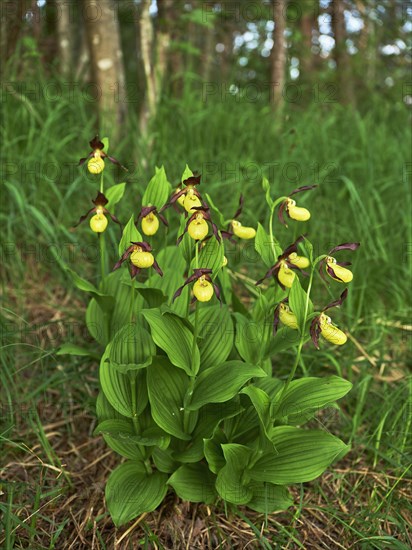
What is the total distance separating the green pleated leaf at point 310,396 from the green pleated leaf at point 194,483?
324 millimetres

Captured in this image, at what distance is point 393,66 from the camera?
766 cm

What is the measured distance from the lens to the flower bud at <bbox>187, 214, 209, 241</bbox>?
1.18m

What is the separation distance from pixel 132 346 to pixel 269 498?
1.89ft

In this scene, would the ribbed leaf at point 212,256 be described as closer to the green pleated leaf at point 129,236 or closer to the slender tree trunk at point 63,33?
the green pleated leaf at point 129,236

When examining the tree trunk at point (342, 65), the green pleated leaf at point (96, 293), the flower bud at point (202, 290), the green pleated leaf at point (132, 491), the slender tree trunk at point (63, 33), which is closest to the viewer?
the flower bud at point (202, 290)

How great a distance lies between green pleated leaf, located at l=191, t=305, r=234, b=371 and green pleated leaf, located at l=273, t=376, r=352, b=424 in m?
0.22

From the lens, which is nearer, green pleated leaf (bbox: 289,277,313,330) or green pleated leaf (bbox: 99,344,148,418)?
green pleated leaf (bbox: 289,277,313,330)

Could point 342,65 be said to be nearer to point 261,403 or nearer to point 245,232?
point 245,232

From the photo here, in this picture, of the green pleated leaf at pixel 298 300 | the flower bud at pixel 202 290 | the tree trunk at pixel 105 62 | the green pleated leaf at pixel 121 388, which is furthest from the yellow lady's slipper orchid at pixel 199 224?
the tree trunk at pixel 105 62

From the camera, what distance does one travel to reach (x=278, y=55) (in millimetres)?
3873

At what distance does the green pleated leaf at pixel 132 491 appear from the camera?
54.5 inches

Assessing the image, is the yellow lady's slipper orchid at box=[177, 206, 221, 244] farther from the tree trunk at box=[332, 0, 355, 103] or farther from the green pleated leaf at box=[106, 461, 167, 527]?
the tree trunk at box=[332, 0, 355, 103]

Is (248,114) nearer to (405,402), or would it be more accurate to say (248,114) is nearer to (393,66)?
(405,402)

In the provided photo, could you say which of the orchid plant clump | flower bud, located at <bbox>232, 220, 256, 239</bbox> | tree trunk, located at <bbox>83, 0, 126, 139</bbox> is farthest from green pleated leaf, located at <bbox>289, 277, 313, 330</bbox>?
tree trunk, located at <bbox>83, 0, 126, 139</bbox>
